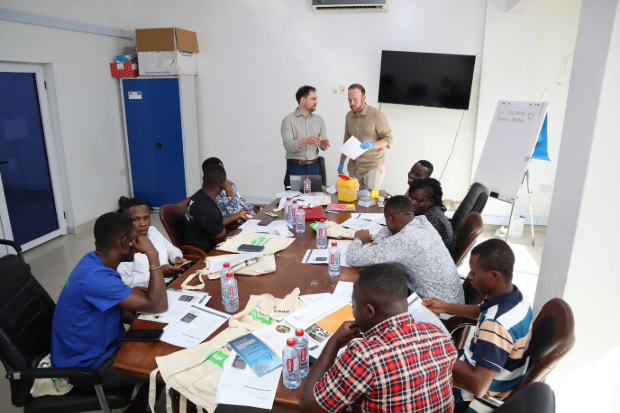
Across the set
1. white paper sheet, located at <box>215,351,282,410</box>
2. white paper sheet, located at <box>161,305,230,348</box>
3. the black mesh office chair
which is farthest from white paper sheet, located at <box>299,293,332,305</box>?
the black mesh office chair

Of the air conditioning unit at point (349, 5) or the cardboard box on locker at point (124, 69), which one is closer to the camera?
the air conditioning unit at point (349, 5)

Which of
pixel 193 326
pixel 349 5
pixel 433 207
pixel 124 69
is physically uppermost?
pixel 349 5

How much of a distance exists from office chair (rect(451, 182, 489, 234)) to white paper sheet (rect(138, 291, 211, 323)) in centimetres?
196

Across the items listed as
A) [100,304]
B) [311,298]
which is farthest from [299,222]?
[100,304]

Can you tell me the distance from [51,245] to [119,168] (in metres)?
1.56

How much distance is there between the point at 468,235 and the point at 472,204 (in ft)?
1.88

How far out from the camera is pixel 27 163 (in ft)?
15.0

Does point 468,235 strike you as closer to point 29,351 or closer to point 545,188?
point 29,351

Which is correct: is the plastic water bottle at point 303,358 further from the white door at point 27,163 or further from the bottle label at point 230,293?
the white door at point 27,163

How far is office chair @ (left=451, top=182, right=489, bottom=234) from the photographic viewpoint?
3.01m

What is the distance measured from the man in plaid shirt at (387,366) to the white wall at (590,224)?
1.21 metres

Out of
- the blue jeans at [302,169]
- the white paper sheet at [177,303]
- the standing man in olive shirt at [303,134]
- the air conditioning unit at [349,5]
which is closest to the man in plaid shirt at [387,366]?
the white paper sheet at [177,303]

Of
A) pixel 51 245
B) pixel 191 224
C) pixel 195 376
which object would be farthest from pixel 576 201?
pixel 51 245

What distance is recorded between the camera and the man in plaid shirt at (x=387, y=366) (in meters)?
1.15
